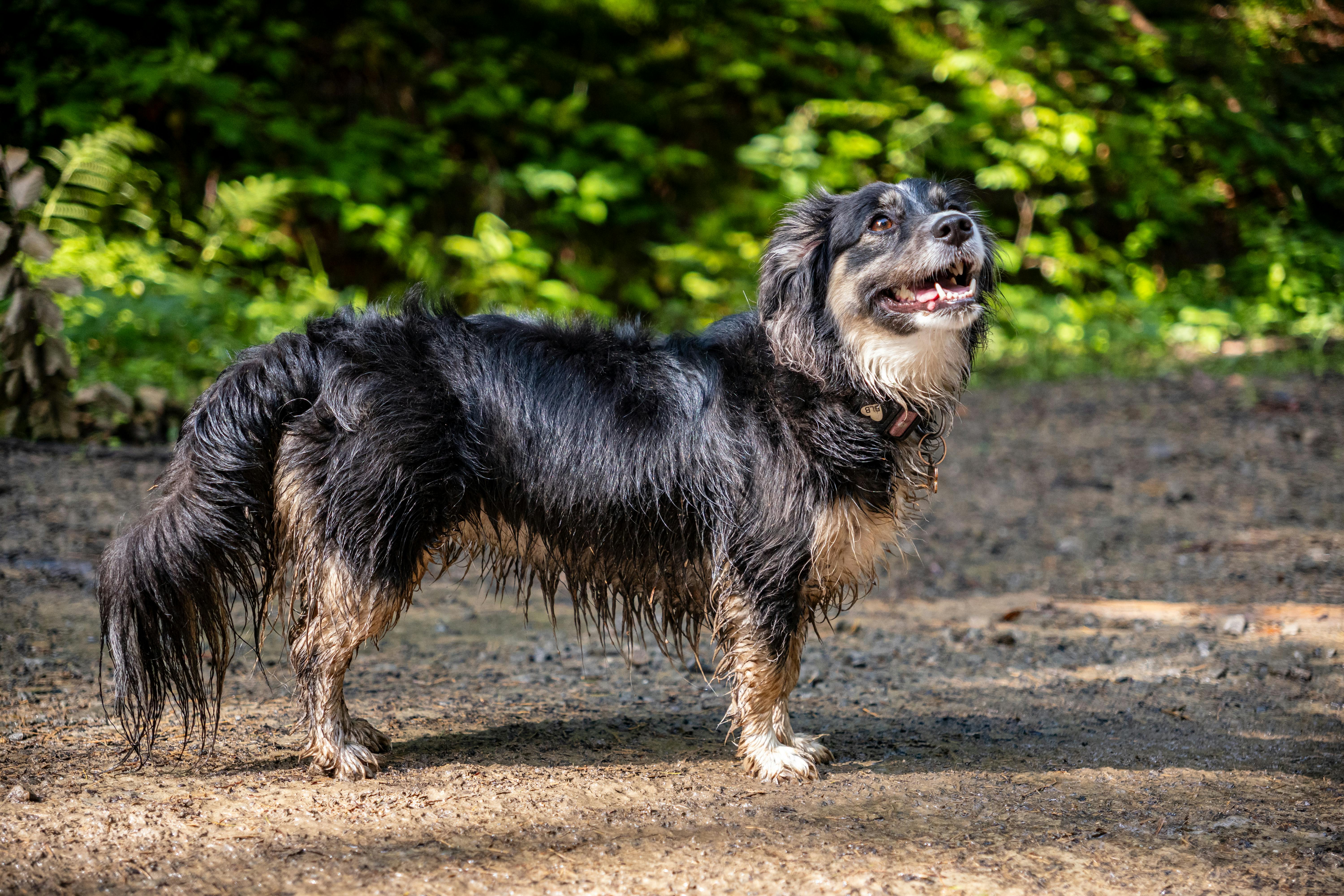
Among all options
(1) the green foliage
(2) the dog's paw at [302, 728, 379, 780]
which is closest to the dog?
(2) the dog's paw at [302, 728, 379, 780]

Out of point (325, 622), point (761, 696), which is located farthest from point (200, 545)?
point (761, 696)

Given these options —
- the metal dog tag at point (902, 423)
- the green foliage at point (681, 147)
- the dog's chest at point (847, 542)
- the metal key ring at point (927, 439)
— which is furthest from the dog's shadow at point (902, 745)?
the green foliage at point (681, 147)

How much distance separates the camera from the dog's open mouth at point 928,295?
3.38m

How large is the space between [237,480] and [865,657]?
9.44 feet

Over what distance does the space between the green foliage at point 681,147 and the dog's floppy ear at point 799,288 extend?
576 centimetres

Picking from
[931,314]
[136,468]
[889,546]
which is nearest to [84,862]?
[889,546]

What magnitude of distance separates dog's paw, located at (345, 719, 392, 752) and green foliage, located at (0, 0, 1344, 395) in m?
5.83

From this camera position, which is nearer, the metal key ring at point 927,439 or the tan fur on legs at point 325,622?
the tan fur on legs at point 325,622

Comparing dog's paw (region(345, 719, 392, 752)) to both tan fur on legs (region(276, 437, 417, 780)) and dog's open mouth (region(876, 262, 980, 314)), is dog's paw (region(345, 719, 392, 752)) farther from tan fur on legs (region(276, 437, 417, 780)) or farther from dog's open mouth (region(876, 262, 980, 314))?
dog's open mouth (region(876, 262, 980, 314))

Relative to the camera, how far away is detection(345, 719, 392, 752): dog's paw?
137 inches

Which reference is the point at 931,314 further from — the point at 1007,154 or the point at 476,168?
the point at 1007,154

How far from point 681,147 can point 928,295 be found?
32.0ft

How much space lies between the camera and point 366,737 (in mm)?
3531

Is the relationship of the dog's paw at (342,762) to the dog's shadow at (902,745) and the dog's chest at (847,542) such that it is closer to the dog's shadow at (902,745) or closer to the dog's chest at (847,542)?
the dog's shadow at (902,745)
